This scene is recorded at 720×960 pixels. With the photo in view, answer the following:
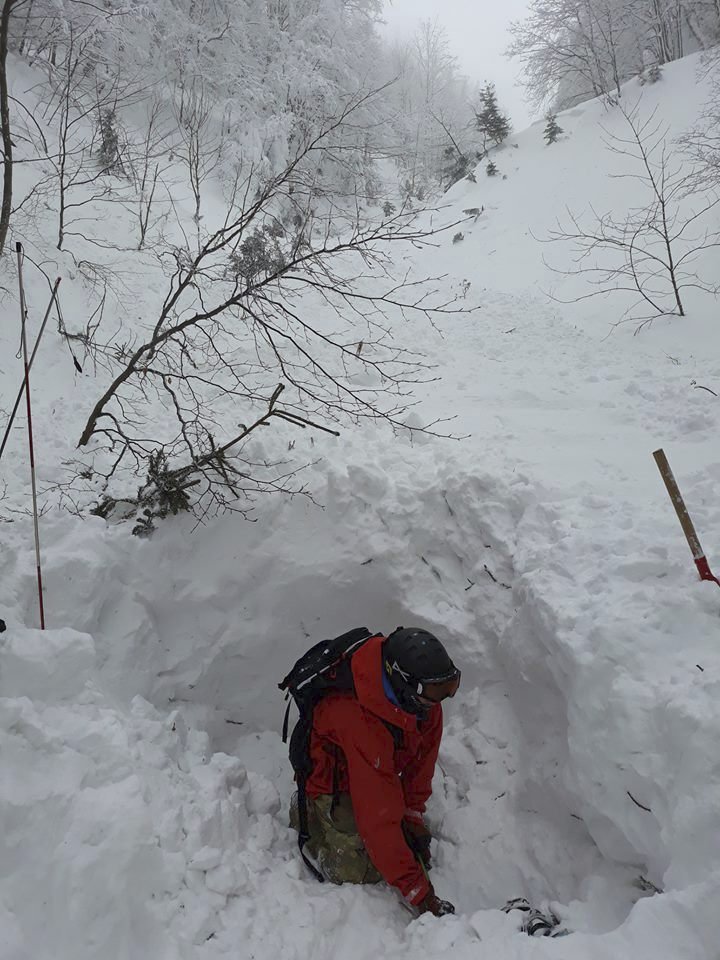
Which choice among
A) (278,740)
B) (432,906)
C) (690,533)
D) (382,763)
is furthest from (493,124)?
(432,906)

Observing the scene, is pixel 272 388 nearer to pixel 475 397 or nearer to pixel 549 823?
pixel 475 397

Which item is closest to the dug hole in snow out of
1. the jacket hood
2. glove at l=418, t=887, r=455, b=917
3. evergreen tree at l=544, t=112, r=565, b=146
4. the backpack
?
glove at l=418, t=887, r=455, b=917

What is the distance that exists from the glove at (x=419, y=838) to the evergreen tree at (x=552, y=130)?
827 inches

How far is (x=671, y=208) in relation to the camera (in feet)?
35.8

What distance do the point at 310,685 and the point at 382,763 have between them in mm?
573

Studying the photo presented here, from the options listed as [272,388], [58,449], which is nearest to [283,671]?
[58,449]

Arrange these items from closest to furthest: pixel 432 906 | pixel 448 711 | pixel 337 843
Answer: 1. pixel 432 906
2. pixel 337 843
3. pixel 448 711

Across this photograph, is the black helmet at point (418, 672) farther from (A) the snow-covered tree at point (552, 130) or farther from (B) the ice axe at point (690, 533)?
(A) the snow-covered tree at point (552, 130)

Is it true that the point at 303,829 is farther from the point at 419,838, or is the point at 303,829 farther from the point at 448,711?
the point at 448,711

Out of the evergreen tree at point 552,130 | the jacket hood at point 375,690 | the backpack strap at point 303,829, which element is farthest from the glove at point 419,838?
the evergreen tree at point 552,130

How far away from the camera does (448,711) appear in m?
3.73

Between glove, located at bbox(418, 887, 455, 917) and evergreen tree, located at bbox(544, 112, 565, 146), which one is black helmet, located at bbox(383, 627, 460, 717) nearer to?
A: glove, located at bbox(418, 887, 455, 917)

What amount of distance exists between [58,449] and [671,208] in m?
12.4

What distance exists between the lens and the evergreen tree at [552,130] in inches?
703
